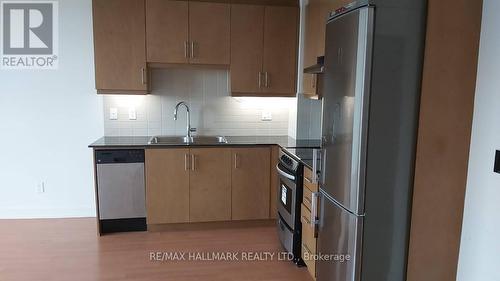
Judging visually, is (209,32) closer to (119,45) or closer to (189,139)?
(119,45)

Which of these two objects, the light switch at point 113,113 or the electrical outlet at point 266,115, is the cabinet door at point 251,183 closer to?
the electrical outlet at point 266,115

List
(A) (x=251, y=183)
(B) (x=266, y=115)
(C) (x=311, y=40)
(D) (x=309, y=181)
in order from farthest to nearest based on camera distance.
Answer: (B) (x=266, y=115) → (A) (x=251, y=183) → (C) (x=311, y=40) → (D) (x=309, y=181)

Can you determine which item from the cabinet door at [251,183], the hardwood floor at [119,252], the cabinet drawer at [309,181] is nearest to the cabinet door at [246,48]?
the cabinet door at [251,183]

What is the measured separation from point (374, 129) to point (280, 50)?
222cm

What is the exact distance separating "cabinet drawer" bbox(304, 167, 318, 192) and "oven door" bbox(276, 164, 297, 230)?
5.4 inches

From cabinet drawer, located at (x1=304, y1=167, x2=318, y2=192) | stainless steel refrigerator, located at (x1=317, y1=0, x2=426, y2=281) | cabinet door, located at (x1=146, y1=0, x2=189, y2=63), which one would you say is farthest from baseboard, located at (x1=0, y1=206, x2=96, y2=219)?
stainless steel refrigerator, located at (x1=317, y1=0, x2=426, y2=281)

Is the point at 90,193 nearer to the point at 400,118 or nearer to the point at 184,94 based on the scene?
the point at 184,94

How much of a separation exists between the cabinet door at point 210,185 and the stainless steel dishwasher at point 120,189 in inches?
19.4

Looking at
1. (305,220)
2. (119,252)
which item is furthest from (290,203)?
(119,252)

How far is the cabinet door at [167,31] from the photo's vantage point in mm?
3488

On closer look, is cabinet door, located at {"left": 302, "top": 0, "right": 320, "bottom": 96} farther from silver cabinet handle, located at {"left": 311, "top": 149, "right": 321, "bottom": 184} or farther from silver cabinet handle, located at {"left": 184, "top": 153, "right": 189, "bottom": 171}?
silver cabinet handle, located at {"left": 184, "top": 153, "right": 189, "bottom": 171}

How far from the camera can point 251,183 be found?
Answer: 3.68 meters

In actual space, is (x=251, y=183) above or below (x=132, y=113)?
Result: below

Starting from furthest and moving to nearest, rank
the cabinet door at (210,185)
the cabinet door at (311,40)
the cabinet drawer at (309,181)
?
the cabinet door at (210,185) < the cabinet door at (311,40) < the cabinet drawer at (309,181)
